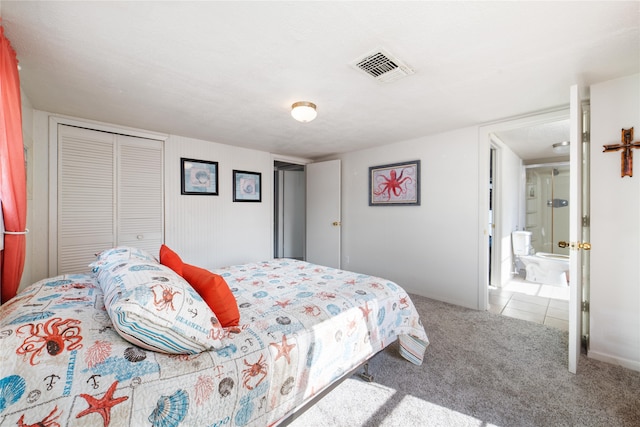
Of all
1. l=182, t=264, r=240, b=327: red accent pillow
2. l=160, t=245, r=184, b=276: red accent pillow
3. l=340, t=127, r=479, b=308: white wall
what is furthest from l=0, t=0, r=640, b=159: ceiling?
l=182, t=264, r=240, b=327: red accent pillow

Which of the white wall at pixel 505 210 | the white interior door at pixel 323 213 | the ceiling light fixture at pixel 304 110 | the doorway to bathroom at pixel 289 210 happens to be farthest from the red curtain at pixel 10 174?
the white wall at pixel 505 210

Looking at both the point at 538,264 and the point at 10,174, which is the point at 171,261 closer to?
the point at 10,174

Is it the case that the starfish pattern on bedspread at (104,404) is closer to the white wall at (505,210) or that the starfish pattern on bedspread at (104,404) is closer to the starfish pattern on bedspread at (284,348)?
the starfish pattern on bedspread at (284,348)

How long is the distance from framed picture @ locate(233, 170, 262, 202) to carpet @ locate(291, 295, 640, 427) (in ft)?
10.1

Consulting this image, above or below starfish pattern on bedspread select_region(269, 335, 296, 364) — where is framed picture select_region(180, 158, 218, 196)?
above

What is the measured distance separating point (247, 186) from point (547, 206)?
5.82 metres

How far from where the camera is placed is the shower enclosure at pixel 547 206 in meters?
5.10

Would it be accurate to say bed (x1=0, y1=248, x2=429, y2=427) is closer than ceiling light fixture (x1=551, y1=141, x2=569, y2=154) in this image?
Yes

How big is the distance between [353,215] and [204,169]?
2.47 meters

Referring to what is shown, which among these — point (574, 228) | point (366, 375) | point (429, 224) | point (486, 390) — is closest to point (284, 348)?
point (366, 375)

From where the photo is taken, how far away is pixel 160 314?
1.09 meters

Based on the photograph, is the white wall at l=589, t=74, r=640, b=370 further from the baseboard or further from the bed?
the bed

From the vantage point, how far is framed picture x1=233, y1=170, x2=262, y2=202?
167 inches

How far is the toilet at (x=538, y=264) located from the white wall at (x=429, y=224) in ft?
6.35
